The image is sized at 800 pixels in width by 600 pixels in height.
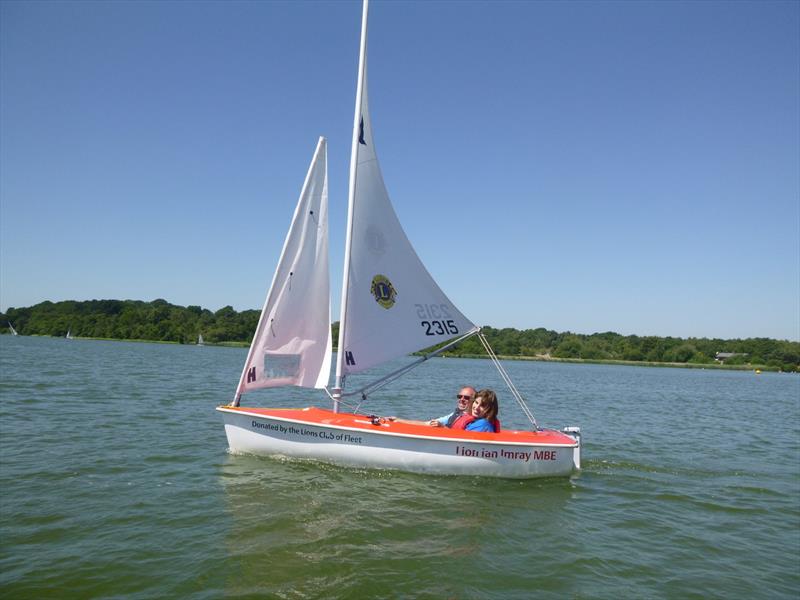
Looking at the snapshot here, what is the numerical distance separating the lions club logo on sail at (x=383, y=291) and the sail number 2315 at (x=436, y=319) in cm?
63

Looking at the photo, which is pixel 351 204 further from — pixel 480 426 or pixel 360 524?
pixel 360 524

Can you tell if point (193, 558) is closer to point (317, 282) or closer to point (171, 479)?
point (171, 479)

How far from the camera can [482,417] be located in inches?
391

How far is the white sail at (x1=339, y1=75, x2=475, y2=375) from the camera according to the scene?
34.9 ft

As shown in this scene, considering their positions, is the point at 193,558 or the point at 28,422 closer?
the point at 193,558

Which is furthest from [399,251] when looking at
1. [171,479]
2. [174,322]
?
[174,322]

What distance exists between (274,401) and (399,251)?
38.3 ft

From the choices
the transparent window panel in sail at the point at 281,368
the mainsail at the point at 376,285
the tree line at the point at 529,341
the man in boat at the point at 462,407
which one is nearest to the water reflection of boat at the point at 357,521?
the man in boat at the point at 462,407

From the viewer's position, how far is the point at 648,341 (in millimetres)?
112688

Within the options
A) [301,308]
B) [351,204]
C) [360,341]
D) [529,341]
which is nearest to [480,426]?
[360,341]

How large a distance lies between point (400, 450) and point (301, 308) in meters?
3.56

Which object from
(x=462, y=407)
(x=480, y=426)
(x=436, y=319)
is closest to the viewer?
(x=480, y=426)

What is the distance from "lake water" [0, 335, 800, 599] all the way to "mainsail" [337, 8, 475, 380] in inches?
107

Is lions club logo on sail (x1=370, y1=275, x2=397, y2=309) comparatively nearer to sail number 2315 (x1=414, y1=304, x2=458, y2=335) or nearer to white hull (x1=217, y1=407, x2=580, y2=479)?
sail number 2315 (x1=414, y1=304, x2=458, y2=335)
